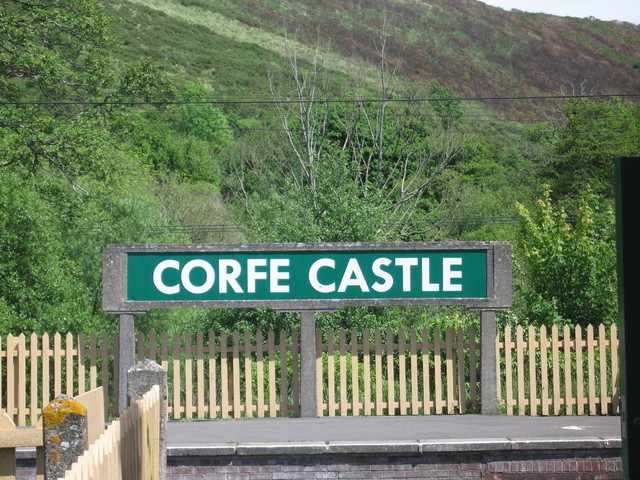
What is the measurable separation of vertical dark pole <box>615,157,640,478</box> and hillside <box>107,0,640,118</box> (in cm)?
10159

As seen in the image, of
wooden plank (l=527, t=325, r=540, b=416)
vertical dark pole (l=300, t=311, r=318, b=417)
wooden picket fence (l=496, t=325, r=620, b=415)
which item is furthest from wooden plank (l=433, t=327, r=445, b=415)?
vertical dark pole (l=300, t=311, r=318, b=417)

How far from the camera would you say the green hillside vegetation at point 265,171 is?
18094 millimetres

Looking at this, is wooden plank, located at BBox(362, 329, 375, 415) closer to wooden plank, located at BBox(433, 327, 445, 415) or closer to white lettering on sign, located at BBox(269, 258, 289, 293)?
wooden plank, located at BBox(433, 327, 445, 415)

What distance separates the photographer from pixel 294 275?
A: 40.4 ft

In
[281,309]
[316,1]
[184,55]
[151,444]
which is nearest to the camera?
[151,444]

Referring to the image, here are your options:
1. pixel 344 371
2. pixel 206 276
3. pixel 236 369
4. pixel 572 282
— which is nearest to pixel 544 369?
pixel 344 371

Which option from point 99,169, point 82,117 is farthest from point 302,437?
point 82,117

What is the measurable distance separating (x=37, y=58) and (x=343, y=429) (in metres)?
16.1

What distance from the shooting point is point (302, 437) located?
1059cm

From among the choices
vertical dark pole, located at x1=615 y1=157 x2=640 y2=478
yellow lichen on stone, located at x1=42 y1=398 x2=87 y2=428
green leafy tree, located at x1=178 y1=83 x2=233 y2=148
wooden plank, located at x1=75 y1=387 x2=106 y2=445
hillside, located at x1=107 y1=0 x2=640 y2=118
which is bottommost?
wooden plank, located at x1=75 y1=387 x2=106 y2=445

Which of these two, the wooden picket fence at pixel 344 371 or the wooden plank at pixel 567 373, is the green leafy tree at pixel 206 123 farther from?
the wooden plank at pixel 567 373

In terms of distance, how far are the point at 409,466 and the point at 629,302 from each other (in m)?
7.05

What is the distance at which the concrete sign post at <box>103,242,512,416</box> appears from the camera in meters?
12.2

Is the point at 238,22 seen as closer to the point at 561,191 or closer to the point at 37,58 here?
the point at 561,191
